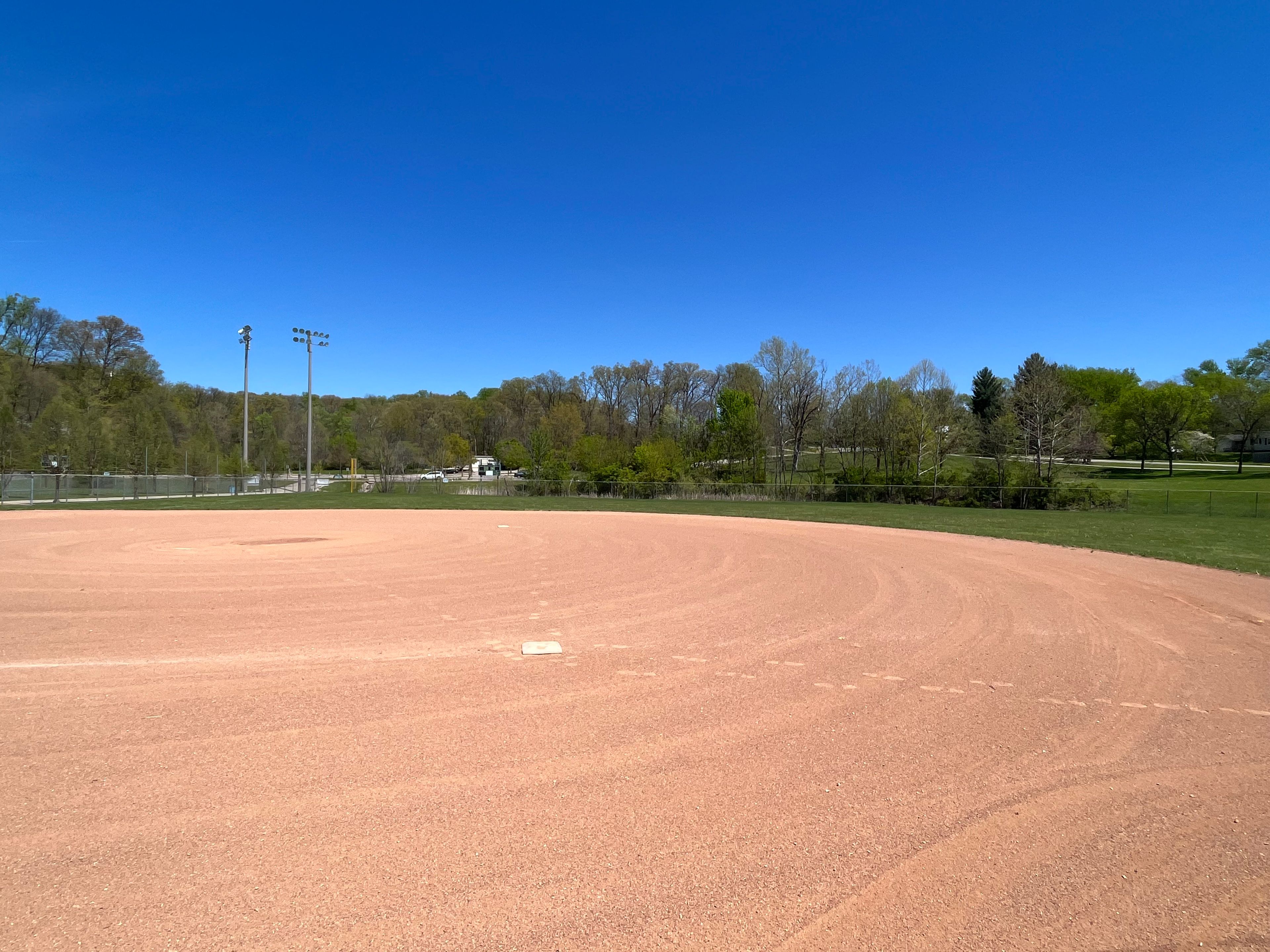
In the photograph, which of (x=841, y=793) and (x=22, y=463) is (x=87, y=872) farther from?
(x=22, y=463)

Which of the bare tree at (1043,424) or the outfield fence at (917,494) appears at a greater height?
the bare tree at (1043,424)

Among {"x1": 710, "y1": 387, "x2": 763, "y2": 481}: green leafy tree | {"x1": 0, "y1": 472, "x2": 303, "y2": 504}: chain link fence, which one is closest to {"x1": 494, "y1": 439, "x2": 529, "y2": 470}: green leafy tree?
{"x1": 710, "y1": 387, "x2": 763, "y2": 481}: green leafy tree

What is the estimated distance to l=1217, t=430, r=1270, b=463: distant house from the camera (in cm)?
7519

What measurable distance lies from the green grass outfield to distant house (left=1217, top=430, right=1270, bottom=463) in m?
61.1

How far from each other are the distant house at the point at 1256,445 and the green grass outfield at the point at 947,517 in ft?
200

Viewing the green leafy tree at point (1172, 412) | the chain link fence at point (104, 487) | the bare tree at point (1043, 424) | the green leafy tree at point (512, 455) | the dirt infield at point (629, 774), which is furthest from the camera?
the green leafy tree at point (1172, 412)

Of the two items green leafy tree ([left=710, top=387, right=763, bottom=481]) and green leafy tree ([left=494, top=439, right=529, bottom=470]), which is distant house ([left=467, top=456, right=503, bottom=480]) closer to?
green leafy tree ([left=494, top=439, right=529, bottom=470])

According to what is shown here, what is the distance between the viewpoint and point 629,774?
4.46m

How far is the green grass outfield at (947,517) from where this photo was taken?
18094 millimetres

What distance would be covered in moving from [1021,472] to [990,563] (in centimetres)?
2852

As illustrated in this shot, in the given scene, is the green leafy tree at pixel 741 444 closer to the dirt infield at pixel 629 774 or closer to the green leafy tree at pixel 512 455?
the green leafy tree at pixel 512 455

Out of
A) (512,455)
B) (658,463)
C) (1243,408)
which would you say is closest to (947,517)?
(658,463)

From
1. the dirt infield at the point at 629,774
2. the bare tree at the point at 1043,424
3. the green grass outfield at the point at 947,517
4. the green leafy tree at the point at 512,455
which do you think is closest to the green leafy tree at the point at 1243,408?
the bare tree at the point at 1043,424

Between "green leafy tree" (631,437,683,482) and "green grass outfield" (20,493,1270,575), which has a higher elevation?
"green leafy tree" (631,437,683,482)
